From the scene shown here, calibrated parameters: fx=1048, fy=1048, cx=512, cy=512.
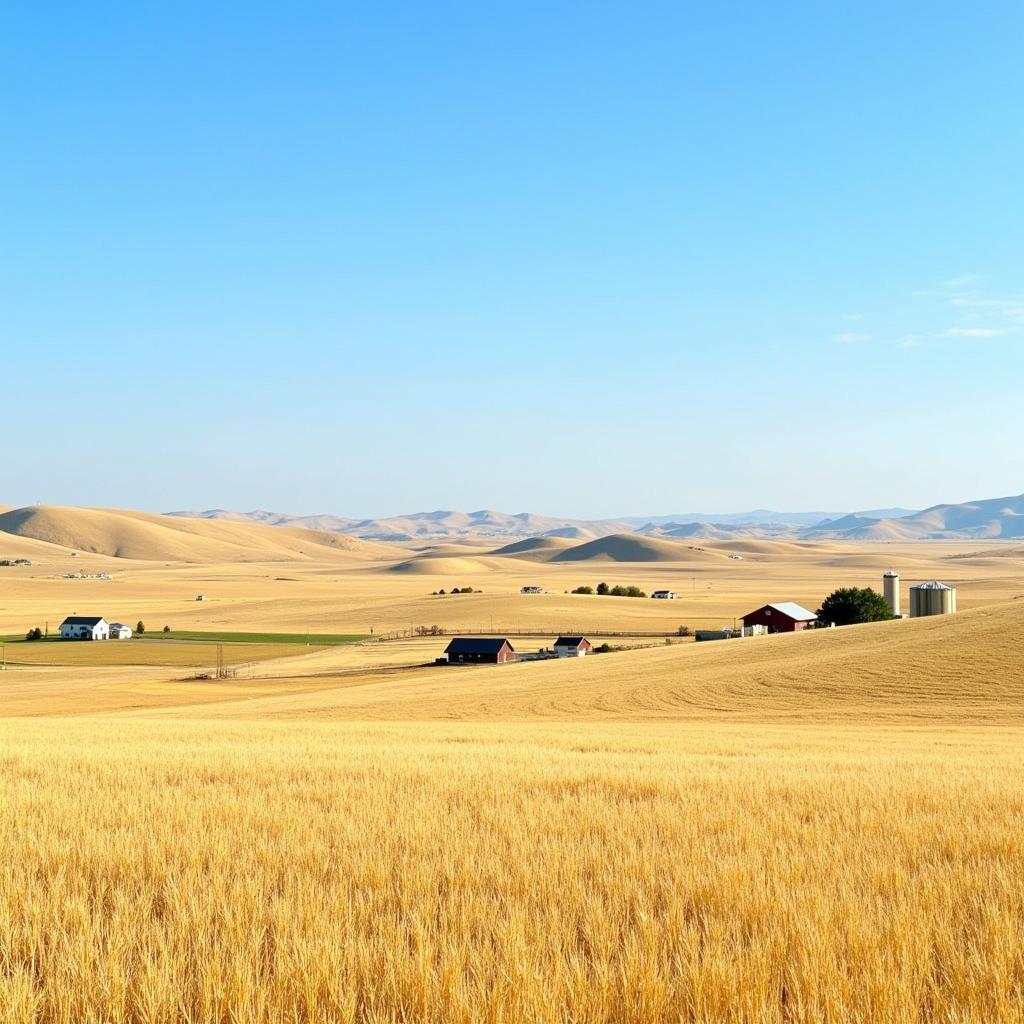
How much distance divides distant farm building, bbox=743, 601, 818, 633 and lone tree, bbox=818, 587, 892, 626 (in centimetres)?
284

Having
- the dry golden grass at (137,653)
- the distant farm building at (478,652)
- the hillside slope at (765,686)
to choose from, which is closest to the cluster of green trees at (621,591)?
the dry golden grass at (137,653)

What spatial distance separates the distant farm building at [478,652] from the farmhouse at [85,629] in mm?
41711

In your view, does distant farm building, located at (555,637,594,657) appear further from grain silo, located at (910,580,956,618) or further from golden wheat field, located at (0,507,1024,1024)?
golden wheat field, located at (0,507,1024,1024)

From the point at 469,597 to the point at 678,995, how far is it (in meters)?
128

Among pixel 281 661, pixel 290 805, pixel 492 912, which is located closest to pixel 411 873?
pixel 492 912

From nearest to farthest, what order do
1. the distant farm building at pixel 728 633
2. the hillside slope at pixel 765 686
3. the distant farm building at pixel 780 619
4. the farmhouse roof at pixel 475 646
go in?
the hillside slope at pixel 765 686, the farmhouse roof at pixel 475 646, the distant farm building at pixel 728 633, the distant farm building at pixel 780 619

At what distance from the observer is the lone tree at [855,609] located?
86.4m

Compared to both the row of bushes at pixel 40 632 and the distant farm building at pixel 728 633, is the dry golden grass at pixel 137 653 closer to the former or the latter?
the row of bushes at pixel 40 632

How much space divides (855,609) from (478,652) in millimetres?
31936

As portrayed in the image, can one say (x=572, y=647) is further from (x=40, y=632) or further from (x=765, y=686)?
(x=40, y=632)

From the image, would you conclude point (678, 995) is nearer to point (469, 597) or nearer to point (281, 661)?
point (281, 661)

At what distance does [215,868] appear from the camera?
7445 millimetres

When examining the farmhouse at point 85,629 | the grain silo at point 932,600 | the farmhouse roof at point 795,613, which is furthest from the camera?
the farmhouse at point 85,629

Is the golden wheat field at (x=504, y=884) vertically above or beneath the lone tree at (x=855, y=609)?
above
